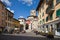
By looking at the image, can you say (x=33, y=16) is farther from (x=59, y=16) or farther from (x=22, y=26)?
(x=59, y=16)

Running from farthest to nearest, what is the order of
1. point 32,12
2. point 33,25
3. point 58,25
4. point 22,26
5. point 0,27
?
1. point 32,12
2. point 22,26
3. point 33,25
4. point 0,27
5. point 58,25

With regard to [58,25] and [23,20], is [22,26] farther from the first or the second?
[58,25]

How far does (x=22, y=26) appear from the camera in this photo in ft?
364

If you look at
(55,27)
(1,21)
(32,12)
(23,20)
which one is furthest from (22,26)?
(55,27)

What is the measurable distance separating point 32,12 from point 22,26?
50.9ft

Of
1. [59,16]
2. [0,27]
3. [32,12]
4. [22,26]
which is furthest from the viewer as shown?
[32,12]

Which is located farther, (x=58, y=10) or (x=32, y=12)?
(x=32, y=12)

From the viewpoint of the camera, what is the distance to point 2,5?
60750 mm

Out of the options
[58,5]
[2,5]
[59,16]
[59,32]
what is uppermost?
[2,5]

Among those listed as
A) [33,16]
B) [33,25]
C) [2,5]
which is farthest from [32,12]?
[2,5]

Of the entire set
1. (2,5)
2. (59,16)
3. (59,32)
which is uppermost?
(2,5)

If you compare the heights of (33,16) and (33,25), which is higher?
(33,16)

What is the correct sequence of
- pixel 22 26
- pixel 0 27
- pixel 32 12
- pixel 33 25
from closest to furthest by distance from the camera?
pixel 0 27, pixel 33 25, pixel 22 26, pixel 32 12

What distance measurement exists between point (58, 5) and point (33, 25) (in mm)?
65121
